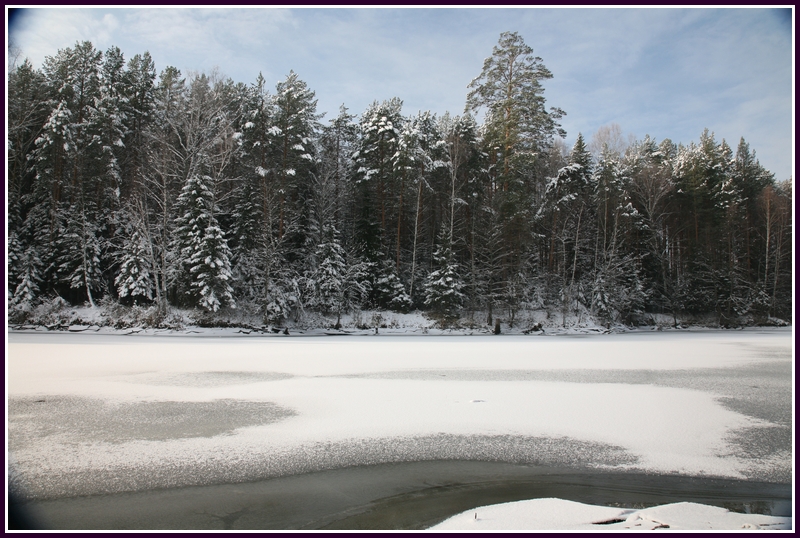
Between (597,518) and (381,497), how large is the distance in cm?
195

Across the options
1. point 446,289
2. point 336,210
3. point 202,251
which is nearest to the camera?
point 202,251

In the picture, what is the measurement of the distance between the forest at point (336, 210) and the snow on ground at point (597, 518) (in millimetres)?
24023

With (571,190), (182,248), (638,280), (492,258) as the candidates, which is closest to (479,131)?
(571,190)

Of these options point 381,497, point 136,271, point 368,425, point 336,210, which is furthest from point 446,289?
point 381,497

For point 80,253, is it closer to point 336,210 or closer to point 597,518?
point 336,210

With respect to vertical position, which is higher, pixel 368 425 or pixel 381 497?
pixel 368 425

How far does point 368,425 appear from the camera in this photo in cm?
612

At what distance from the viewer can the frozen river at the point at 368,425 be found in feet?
15.2

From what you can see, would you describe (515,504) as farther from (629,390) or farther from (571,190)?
(571,190)

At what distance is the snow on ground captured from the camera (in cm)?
352

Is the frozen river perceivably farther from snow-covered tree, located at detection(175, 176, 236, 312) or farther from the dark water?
snow-covered tree, located at detection(175, 176, 236, 312)

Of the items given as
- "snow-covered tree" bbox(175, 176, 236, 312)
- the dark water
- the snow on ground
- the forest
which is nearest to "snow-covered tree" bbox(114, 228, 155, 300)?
the forest

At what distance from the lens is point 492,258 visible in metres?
30.2

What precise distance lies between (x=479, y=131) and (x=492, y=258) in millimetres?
12187
